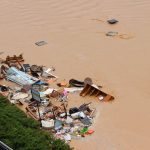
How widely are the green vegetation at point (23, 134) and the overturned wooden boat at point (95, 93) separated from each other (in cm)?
187

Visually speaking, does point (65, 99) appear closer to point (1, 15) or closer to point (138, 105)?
point (138, 105)

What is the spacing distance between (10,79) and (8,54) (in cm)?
201

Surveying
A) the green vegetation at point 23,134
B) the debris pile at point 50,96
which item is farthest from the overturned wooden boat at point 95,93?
the green vegetation at point 23,134

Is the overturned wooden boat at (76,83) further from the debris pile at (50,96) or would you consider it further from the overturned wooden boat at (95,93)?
the overturned wooden boat at (95,93)

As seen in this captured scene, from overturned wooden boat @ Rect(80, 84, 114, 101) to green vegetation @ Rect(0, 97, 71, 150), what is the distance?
73.8 inches

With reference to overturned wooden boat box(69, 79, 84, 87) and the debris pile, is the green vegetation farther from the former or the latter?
overturned wooden boat box(69, 79, 84, 87)

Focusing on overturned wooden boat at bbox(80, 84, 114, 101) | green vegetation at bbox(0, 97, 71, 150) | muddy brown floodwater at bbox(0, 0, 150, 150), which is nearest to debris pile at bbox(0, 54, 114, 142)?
overturned wooden boat at bbox(80, 84, 114, 101)

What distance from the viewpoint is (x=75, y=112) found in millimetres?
10031

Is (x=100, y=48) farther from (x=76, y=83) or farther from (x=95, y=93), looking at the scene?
(x=95, y=93)

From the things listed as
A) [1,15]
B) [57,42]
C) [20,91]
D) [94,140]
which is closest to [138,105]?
[94,140]

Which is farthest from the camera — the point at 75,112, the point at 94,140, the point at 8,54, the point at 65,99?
the point at 8,54

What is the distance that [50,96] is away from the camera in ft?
35.6

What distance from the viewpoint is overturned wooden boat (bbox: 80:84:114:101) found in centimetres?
1062

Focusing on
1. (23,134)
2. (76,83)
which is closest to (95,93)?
(76,83)
